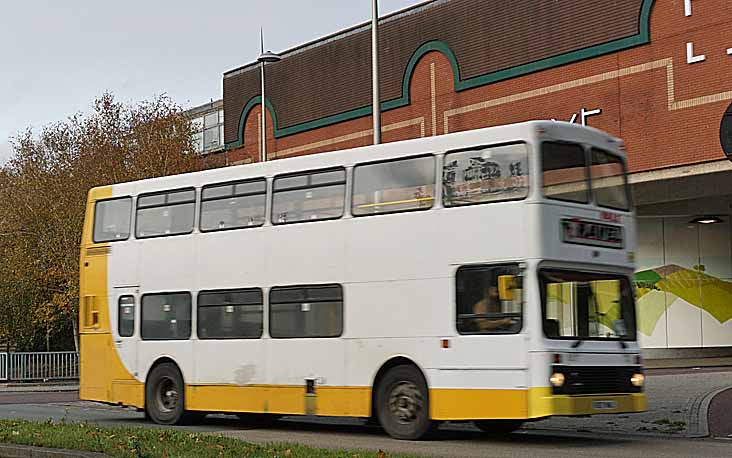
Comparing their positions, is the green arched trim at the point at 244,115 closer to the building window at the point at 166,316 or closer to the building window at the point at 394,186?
the building window at the point at 166,316

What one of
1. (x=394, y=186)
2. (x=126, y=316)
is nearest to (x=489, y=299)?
(x=394, y=186)

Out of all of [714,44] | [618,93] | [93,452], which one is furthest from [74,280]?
[93,452]

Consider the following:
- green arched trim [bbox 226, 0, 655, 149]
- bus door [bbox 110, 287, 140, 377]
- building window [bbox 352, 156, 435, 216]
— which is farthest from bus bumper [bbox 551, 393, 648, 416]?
green arched trim [bbox 226, 0, 655, 149]

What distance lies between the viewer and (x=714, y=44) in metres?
31.2

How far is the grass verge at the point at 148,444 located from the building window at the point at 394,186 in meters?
4.12

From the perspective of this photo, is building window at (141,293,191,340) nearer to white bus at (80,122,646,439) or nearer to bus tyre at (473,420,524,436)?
white bus at (80,122,646,439)

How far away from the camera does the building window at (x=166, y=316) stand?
19.8 metres

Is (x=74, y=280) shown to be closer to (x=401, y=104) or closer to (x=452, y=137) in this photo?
(x=401, y=104)

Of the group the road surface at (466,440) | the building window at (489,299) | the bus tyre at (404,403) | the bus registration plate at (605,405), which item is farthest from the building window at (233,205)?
the bus registration plate at (605,405)

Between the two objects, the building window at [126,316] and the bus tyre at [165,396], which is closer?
the bus tyre at [165,396]

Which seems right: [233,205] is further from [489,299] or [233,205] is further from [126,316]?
[489,299]

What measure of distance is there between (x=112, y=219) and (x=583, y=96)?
17705 millimetres

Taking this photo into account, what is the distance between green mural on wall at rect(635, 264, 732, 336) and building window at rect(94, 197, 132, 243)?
26.5 metres

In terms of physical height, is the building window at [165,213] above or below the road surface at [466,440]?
above
